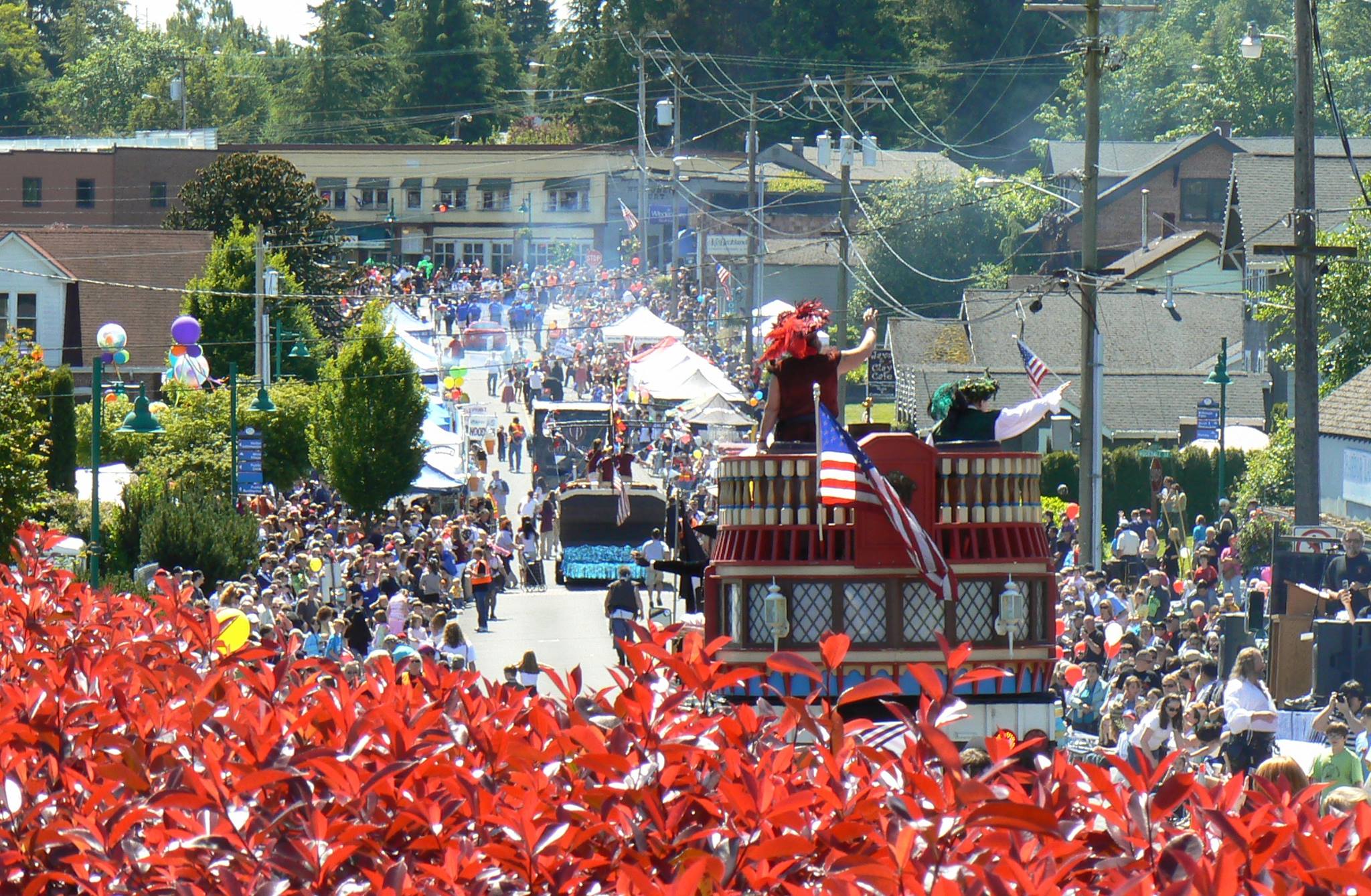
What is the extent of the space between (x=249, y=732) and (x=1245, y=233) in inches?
1695

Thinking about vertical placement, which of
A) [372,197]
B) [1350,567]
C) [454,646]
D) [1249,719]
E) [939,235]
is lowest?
[454,646]

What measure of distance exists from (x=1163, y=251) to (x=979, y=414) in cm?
4930

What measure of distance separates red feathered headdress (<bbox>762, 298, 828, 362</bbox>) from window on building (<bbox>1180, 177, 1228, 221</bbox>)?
61.1m

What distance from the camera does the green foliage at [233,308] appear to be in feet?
172

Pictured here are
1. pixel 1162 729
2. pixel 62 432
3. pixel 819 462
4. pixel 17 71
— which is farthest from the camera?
pixel 17 71

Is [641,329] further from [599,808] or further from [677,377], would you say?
[599,808]

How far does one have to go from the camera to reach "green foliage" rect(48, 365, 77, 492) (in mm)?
35781

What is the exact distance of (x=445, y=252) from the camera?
10000 cm

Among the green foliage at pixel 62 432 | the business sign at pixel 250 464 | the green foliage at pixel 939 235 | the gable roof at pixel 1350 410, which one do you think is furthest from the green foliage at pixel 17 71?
the gable roof at pixel 1350 410

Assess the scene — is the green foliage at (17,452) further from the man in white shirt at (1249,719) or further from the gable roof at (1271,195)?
the gable roof at (1271,195)

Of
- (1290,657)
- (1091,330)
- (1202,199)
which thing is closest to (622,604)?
(1091,330)

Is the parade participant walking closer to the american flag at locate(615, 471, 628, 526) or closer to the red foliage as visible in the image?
the american flag at locate(615, 471, 628, 526)

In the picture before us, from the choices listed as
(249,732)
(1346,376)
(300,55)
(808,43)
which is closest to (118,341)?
(1346,376)

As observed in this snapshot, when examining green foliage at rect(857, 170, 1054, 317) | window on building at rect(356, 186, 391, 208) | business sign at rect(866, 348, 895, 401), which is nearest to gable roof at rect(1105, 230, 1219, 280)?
green foliage at rect(857, 170, 1054, 317)
